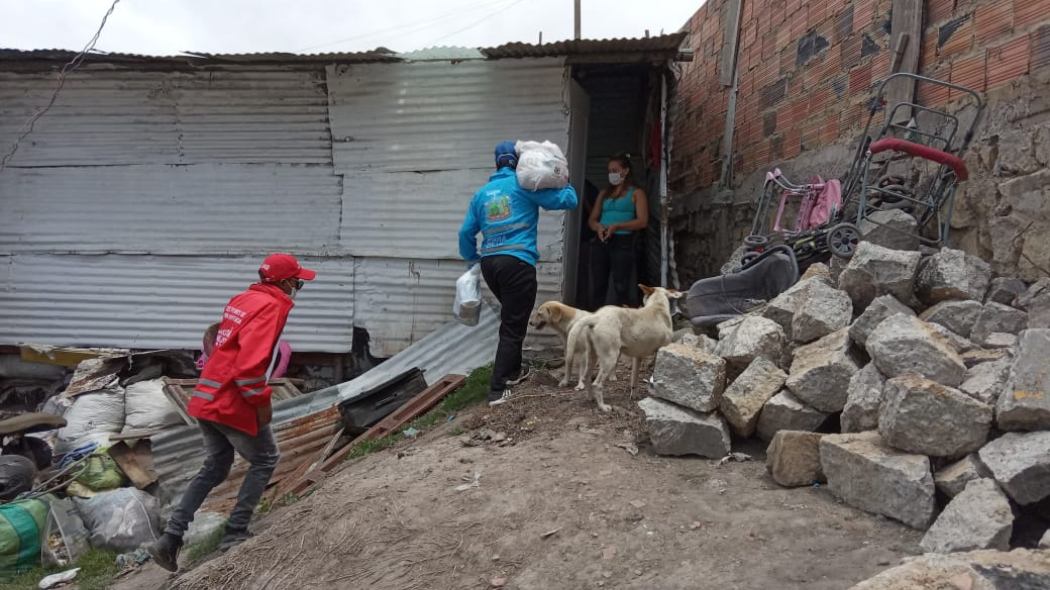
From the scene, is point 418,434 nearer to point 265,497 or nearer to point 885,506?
point 265,497

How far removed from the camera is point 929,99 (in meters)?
4.65

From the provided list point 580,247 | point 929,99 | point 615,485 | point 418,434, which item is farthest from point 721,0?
point 615,485

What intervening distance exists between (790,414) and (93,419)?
6694 millimetres

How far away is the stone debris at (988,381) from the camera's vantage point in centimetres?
297

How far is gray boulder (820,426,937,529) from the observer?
2.82 metres

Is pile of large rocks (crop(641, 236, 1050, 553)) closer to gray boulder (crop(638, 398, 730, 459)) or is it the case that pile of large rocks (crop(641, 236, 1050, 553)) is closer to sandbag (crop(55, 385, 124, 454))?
gray boulder (crop(638, 398, 730, 459))

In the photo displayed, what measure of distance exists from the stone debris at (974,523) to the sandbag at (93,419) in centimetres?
708

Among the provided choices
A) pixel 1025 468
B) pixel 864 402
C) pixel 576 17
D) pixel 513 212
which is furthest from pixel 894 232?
pixel 576 17

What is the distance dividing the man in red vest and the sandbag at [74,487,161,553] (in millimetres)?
1909

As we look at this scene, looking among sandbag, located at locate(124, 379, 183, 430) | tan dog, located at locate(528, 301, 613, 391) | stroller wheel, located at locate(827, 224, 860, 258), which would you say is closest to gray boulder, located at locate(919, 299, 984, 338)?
stroller wheel, located at locate(827, 224, 860, 258)

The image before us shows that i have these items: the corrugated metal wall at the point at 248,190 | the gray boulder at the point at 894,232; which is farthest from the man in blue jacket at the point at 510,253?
the gray boulder at the point at 894,232

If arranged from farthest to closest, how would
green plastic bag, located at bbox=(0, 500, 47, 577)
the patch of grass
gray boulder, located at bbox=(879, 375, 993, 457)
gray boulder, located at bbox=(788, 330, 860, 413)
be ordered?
green plastic bag, located at bbox=(0, 500, 47, 577), the patch of grass, gray boulder, located at bbox=(788, 330, 860, 413), gray boulder, located at bbox=(879, 375, 993, 457)

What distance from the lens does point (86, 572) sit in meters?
5.21

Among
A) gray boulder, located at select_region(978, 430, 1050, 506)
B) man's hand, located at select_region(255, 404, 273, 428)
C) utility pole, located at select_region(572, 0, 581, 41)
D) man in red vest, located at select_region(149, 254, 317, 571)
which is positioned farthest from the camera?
utility pole, located at select_region(572, 0, 581, 41)
